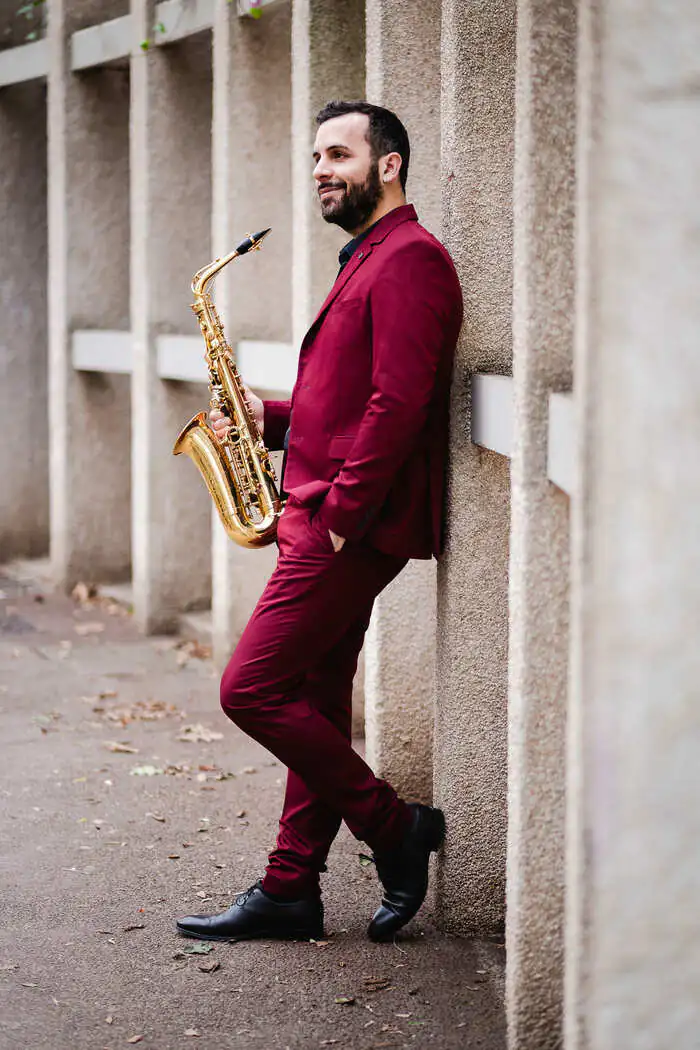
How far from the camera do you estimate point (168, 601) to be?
951 centimetres

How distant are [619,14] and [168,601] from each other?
7.46 metres

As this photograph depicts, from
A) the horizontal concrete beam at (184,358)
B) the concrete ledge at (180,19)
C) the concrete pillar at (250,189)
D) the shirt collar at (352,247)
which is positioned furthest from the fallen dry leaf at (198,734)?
the concrete ledge at (180,19)

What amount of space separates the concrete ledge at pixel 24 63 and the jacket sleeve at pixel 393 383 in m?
7.52

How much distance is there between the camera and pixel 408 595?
5.59 meters

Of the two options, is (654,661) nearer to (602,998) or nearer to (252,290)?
(602,998)

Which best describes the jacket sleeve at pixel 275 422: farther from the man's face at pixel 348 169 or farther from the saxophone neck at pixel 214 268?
the man's face at pixel 348 169

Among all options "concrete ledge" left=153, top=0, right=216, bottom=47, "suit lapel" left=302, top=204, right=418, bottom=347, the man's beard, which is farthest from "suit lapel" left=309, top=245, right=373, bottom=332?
"concrete ledge" left=153, top=0, right=216, bottom=47

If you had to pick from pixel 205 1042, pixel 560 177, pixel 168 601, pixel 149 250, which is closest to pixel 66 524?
Answer: pixel 168 601

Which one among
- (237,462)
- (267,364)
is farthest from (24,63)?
(237,462)

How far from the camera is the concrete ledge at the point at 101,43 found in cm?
951

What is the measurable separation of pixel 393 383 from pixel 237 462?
1535 millimetres

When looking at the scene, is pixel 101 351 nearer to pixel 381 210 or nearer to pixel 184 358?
pixel 184 358

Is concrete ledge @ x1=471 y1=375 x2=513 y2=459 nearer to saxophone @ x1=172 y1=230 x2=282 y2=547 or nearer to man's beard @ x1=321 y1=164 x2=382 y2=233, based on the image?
man's beard @ x1=321 y1=164 x2=382 y2=233

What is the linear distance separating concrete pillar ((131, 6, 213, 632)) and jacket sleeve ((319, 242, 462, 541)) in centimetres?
535
